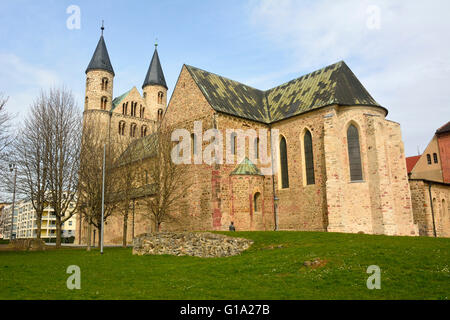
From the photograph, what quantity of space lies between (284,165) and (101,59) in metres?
41.5

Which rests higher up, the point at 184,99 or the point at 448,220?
the point at 184,99

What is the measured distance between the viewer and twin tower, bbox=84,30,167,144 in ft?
192

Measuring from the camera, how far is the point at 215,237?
19312 millimetres

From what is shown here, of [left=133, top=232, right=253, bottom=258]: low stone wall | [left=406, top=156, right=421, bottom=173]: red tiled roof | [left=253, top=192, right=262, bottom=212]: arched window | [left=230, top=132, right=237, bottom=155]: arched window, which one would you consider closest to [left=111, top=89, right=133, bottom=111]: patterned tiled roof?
[left=230, top=132, right=237, bottom=155]: arched window

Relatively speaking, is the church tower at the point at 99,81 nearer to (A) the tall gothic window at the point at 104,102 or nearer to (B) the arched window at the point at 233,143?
(A) the tall gothic window at the point at 104,102

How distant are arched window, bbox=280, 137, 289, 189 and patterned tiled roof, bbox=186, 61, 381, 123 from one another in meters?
2.32

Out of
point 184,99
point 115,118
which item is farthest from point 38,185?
point 115,118

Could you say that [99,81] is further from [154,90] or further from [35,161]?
[35,161]

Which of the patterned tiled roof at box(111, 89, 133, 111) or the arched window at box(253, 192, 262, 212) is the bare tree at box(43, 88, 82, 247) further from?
the patterned tiled roof at box(111, 89, 133, 111)

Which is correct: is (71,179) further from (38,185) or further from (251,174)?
(251,174)

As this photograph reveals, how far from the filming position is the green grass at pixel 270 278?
9.25 meters

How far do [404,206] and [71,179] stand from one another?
25.1 metres

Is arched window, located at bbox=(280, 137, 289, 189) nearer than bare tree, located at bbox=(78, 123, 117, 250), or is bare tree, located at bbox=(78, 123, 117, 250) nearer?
bare tree, located at bbox=(78, 123, 117, 250)
